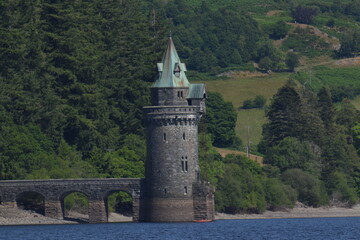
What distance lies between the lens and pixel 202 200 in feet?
375

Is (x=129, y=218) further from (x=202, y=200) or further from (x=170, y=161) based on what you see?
(x=170, y=161)

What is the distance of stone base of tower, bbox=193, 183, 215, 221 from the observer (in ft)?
375

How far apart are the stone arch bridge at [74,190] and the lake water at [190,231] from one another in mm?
2236

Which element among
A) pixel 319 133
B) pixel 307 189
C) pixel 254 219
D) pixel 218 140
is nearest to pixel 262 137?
pixel 218 140

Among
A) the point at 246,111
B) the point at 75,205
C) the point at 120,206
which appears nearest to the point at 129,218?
→ the point at 120,206

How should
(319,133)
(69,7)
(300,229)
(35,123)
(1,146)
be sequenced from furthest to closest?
(319,133), (69,7), (35,123), (1,146), (300,229)

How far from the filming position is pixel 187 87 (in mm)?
117062

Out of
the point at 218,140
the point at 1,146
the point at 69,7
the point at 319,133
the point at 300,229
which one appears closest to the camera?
the point at 300,229

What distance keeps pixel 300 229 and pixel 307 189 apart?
2637cm

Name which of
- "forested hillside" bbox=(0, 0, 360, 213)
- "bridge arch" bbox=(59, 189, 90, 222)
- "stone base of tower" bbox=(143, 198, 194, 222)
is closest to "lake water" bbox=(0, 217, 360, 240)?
"stone base of tower" bbox=(143, 198, 194, 222)

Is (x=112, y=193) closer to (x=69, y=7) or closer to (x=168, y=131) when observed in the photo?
(x=168, y=131)

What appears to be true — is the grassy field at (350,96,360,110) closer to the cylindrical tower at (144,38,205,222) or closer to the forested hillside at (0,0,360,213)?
the forested hillside at (0,0,360,213)

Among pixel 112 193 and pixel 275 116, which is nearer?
pixel 112 193

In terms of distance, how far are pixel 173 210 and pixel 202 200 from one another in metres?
2.65
